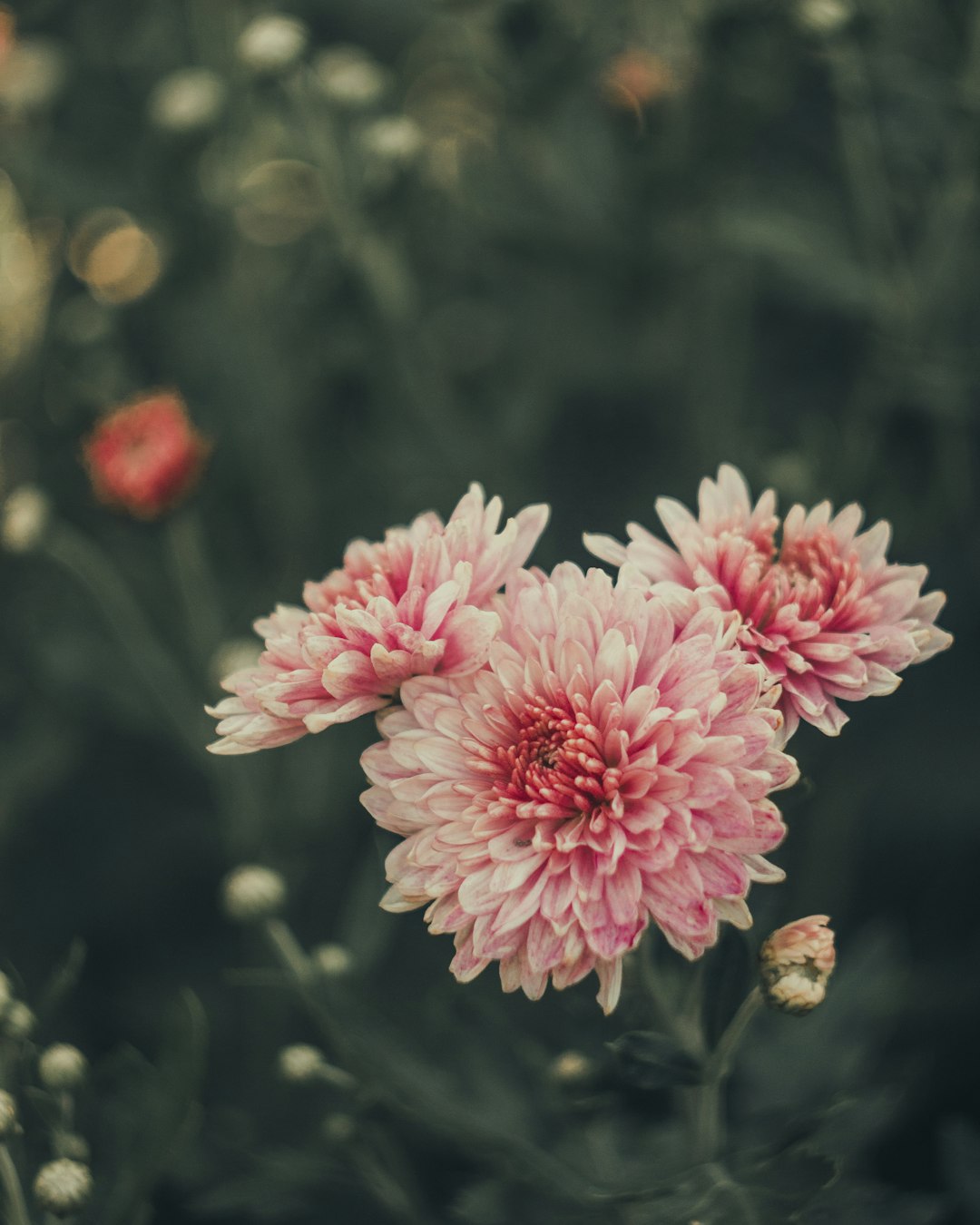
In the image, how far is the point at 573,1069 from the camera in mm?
1311

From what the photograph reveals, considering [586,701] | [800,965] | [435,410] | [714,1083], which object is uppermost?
[435,410]

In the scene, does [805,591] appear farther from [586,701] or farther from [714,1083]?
[714,1083]

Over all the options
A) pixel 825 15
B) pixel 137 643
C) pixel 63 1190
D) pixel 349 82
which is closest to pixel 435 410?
pixel 349 82

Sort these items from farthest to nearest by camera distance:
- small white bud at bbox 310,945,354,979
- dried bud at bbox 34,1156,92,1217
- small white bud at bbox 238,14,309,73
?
small white bud at bbox 238,14,309,73 → small white bud at bbox 310,945,354,979 → dried bud at bbox 34,1156,92,1217

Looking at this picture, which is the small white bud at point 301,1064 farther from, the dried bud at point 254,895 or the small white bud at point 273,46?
the small white bud at point 273,46

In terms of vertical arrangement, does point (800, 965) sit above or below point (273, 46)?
below

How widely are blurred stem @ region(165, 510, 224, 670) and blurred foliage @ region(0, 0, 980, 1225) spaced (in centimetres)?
1

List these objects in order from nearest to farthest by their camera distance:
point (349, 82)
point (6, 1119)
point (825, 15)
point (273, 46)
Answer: point (6, 1119) → point (825, 15) → point (273, 46) → point (349, 82)

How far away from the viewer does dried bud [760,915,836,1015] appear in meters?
1.06

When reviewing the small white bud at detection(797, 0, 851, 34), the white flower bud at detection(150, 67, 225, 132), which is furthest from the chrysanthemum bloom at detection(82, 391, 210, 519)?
the small white bud at detection(797, 0, 851, 34)

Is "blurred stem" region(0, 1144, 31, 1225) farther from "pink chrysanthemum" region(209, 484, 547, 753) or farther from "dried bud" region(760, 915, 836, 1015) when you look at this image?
"dried bud" region(760, 915, 836, 1015)

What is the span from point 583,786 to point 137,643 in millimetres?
1276

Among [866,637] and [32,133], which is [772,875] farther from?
[32,133]

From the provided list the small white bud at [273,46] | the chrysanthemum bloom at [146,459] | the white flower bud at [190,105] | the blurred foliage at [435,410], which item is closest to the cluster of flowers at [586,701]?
the blurred foliage at [435,410]
